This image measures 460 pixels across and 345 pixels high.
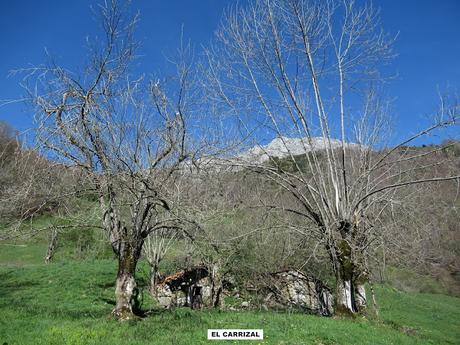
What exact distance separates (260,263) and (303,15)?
10.0 m

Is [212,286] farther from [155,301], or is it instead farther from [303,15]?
[303,15]

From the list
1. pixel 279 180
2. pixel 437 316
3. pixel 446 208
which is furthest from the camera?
pixel 437 316

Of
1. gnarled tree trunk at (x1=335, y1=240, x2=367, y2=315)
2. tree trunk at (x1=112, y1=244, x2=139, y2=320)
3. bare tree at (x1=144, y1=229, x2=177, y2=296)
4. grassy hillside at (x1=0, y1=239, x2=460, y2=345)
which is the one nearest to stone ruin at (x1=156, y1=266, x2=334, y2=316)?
bare tree at (x1=144, y1=229, x2=177, y2=296)

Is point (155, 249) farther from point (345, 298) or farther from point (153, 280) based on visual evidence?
point (345, 298)

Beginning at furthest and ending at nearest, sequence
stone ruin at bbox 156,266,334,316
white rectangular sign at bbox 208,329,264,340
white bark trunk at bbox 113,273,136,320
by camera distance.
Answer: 1. stone ruin at bbox 156,266,334,316
2. white bark trunk at bbox 113,273,136,320
3. white rectangular sign at bbox 208,329,264,340

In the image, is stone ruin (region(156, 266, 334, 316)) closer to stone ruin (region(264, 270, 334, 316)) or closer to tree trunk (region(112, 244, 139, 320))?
stone ruin (region(264, 270, 334, 316))

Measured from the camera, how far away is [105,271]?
20.2 metres

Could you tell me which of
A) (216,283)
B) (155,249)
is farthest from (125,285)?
(216,283)

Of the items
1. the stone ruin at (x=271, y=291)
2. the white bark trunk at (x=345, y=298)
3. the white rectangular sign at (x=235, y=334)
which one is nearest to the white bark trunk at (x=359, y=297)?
the white bark trunk at (x=345, y=298)

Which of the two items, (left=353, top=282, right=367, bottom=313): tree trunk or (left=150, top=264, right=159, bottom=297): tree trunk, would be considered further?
(left=150, top=264, right=159, bottom=297): tree trunk

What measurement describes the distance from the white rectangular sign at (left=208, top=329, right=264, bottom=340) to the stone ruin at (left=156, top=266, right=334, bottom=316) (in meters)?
9.89

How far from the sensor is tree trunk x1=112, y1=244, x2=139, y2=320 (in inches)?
380

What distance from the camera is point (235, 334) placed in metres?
8.55

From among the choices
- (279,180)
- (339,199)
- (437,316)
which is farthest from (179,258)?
(437,316)
